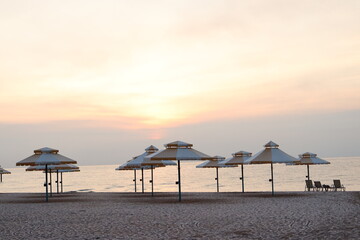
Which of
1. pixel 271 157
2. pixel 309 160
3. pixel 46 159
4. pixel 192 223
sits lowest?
pixel 192 223

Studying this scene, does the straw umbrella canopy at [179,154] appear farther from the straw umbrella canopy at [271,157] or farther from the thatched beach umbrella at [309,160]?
the thatched beach umbrella at [309,160]

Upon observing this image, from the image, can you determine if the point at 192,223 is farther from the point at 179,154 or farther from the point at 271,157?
the point at 271,157

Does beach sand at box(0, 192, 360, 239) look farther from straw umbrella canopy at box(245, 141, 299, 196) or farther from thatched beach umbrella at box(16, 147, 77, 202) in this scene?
straw umbrella canopy at box(245, 141, 299, 196)

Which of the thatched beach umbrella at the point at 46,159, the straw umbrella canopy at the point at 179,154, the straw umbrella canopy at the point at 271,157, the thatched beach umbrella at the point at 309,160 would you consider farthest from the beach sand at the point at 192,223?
the thatched beach umbrella at the point at 309,160

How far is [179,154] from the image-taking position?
19094mm

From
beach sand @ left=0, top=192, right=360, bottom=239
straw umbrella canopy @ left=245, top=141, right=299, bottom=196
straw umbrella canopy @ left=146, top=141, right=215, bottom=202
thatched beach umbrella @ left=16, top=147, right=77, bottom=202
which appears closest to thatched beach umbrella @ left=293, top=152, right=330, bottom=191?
straw umbrella canopy @ left=245, top=141, right=299, bottom=196

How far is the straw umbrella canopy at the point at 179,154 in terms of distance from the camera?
18.8 metres

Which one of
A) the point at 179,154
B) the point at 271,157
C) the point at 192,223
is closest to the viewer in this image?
the point at 192,223

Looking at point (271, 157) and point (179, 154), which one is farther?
point (271, 157)

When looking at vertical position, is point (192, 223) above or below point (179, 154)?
below

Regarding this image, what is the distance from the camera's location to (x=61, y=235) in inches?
395

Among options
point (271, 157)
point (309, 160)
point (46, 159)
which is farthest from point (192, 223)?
point (309, 160)

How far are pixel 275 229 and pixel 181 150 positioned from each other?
382 inches

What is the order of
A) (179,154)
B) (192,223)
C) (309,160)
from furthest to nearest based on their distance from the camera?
1. (309,160)
2. (179,154)
3. (192,223)
